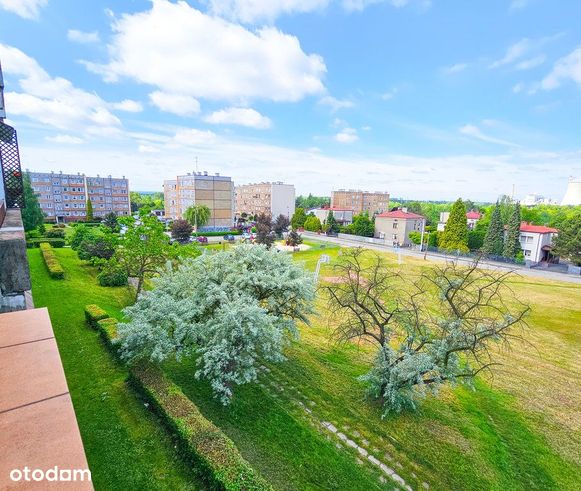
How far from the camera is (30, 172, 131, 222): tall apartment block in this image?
7231 cm

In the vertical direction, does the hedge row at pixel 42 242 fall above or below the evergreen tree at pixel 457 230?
below

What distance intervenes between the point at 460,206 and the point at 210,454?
49.6 metres

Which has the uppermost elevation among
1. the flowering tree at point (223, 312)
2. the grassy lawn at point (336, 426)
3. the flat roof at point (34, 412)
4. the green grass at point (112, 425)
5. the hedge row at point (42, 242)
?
the flat roof at point (34, 412)

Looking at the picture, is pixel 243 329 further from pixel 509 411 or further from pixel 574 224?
pixel 574 224

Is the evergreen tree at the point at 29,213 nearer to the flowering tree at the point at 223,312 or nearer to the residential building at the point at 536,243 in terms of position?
the flowering tree at the point at 223,312

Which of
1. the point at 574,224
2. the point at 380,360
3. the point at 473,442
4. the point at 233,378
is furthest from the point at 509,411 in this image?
the point at 574,224

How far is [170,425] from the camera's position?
25.6 ft

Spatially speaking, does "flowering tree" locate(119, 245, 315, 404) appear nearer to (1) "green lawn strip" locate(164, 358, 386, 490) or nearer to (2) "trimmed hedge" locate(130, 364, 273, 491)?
(1) "green lawn strip" locate(164, 358, 386, 490)

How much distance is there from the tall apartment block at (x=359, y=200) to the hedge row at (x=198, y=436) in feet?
304

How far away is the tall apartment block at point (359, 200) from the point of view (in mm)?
101062

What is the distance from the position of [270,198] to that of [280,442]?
A: 3136 inches

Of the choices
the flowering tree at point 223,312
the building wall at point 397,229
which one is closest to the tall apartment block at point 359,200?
the building wall at point 397,229

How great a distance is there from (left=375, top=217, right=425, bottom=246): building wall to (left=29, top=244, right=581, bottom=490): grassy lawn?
4231 cm

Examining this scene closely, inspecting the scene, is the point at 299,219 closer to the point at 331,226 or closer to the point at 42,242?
the point at 331,226
